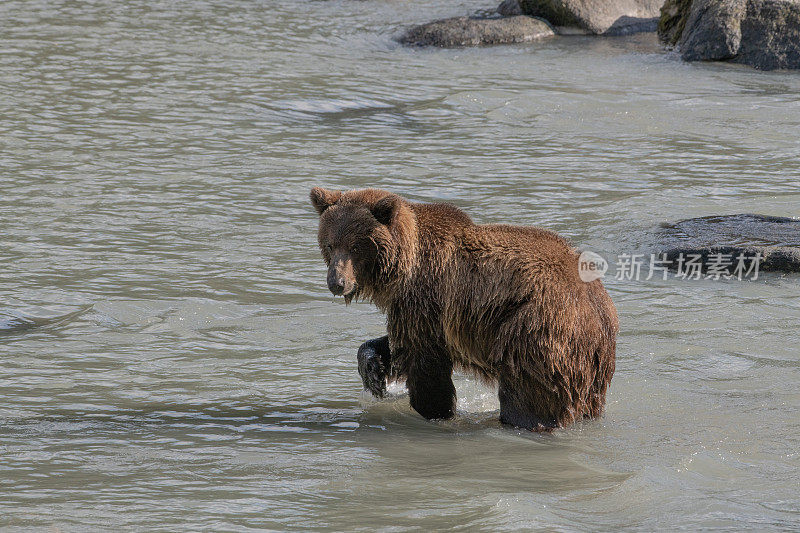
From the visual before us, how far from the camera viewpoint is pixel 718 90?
15859 mm

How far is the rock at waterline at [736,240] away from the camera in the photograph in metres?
9.09

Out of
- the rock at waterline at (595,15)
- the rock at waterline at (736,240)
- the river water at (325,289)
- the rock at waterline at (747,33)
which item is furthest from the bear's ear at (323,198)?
the rock at waterline at (595,15)

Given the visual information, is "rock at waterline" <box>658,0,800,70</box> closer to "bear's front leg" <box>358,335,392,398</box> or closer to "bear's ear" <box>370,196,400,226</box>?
"bear's front leg" <box>358,335,392,398</box>

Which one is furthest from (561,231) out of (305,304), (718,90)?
(718,90)

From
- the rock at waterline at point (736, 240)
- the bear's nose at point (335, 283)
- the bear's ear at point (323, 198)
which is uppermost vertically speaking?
the bear's ear at point (323, 198)

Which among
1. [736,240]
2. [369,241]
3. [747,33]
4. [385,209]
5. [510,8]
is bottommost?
[736,240]

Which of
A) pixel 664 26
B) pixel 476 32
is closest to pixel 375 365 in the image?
pixel 476 32

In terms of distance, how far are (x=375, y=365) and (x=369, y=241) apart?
0.83m

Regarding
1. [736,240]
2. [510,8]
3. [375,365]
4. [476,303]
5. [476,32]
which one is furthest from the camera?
[510,8]

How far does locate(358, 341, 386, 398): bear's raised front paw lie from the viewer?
6.56m

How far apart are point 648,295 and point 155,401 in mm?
4058

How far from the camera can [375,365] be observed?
6.56m

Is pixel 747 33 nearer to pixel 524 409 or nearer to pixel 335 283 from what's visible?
pixel 524 409

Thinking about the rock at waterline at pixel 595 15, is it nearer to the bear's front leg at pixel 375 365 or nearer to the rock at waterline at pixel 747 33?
the rock at waterline at pixel 747 33
